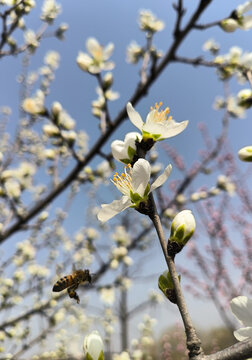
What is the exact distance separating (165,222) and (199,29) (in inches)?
97.4

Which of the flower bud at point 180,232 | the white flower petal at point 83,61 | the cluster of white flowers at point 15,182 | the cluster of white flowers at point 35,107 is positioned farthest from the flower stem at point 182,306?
the cluster of white flowers at point 15,182

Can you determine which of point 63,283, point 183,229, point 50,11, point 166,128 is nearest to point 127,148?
point 166,128

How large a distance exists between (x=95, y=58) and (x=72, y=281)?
1.76 metres

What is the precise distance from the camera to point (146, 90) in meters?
2.12

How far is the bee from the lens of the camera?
1.20 metres

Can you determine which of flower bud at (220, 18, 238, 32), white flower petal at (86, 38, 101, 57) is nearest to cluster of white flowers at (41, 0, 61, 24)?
white flower petal at (86, 38, 101, 57)

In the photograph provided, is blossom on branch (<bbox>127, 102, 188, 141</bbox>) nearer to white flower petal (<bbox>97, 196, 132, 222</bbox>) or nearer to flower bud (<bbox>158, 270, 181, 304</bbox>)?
white flower petal (<bbox>97, 196, 132, 222</bbox>)

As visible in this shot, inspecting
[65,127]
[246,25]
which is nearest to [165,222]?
[65,127]

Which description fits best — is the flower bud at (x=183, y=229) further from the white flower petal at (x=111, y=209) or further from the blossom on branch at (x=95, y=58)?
the blossom on branch at (x=95, y=58)

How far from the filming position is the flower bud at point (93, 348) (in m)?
0.69

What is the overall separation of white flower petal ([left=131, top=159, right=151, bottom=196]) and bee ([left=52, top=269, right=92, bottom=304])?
25.4 inches

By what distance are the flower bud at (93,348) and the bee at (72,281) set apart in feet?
1.46

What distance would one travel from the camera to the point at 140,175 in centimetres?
70

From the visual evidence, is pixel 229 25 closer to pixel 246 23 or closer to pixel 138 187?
pixel 246 23
